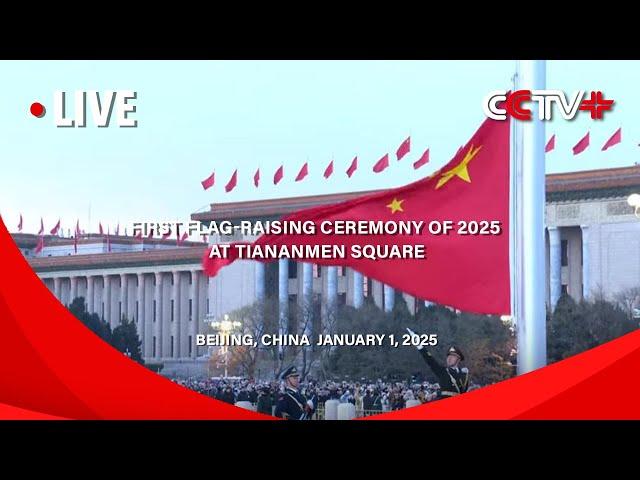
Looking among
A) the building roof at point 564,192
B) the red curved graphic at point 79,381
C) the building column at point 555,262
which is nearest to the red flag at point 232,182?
the building roof at point 564,192

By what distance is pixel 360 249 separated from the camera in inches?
388

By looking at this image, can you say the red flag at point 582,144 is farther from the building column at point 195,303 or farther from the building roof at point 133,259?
the building column at point 195,303

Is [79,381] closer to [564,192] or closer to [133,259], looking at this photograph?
[133,259]

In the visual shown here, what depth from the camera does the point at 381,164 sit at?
1354 centimetres

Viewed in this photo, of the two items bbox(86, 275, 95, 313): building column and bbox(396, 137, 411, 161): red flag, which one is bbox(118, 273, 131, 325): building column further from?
bbox(396, 137, 411, 161): red flag

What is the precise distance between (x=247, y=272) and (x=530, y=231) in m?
13.7

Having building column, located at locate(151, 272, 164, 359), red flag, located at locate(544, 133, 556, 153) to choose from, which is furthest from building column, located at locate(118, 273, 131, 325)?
red flag, located at locate(544, 133, 556, 153)

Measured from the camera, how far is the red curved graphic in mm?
8617

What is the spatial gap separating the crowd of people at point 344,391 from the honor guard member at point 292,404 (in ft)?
5.37

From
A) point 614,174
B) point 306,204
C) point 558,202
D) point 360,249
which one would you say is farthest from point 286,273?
point 360,249

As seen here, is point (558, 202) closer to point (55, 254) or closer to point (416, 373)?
point (55, 254)

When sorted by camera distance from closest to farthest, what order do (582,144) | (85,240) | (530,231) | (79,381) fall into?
(530,231)
(79,381)
(582,144)
(85,240)

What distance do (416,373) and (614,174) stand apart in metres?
9.40

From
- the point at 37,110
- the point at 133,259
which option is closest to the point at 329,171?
the point at 37,110
